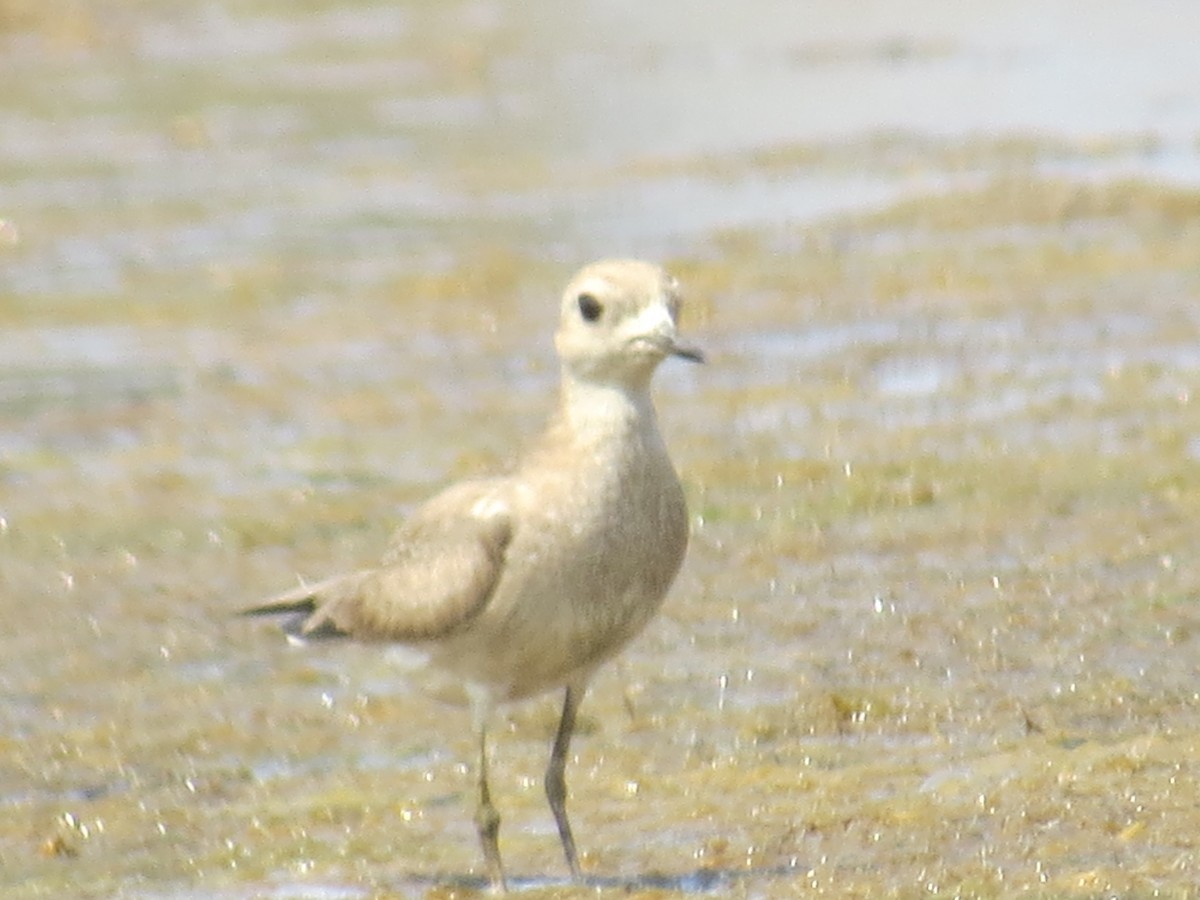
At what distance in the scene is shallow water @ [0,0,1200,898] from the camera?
6.94m

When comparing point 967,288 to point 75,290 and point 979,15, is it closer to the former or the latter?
point 75,290

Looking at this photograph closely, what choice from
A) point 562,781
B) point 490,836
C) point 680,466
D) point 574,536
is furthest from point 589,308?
point 680,466

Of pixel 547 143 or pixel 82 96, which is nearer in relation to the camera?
pixel 547 143

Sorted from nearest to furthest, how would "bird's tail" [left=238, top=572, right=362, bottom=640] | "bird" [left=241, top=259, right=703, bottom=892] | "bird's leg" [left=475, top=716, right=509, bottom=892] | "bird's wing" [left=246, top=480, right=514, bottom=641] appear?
"bird" [left=241, top=259, right=703, bottom=892]
"bird's wing" [left=246, top=480, right=514, bottom=641]
"bird's leg" [left=475, top=716, right=509, bottom=892]
"bird's tail" [left=238, top=572, right=362, bottom=640]

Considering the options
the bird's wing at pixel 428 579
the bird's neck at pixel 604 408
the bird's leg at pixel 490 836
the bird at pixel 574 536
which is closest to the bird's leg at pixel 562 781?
the bird at pixel 574 536

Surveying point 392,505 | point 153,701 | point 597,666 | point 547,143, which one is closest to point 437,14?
point 547,143

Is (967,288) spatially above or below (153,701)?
below

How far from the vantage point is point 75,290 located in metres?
16.2

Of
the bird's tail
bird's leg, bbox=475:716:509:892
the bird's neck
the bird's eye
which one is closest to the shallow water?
bird's leg, bbox=475:716:509:892

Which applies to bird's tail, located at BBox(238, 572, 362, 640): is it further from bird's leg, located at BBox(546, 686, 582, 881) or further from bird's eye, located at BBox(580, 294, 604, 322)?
bird's eye, located at BBox(580, 294, 604, 322)

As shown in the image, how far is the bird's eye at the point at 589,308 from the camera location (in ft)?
20.8

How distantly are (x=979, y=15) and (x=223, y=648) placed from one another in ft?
66.5

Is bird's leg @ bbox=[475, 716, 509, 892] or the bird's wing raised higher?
the bird's wing

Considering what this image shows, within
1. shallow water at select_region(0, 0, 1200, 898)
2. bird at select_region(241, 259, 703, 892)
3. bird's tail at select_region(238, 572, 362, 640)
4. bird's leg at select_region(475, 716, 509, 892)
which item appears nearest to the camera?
bird at select_region(241, 259, 703, 892)
